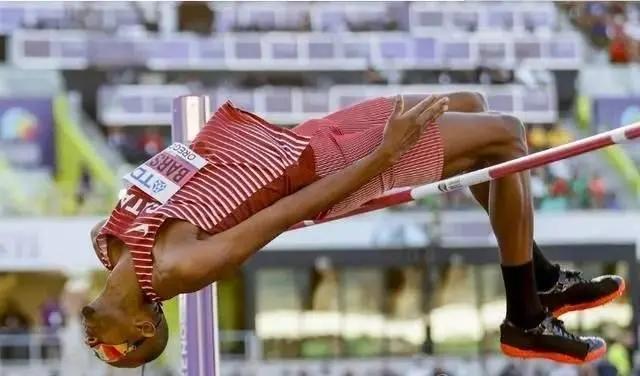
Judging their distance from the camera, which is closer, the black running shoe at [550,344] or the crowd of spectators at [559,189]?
the black running shoe at [550,344]

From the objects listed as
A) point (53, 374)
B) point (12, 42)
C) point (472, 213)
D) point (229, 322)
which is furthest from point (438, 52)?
point (53, 374)

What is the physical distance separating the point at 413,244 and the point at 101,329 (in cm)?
1187

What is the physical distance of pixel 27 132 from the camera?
1502 centimetres

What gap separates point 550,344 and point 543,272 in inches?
9.7

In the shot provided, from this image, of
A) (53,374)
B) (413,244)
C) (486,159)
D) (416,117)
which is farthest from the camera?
(413,244)

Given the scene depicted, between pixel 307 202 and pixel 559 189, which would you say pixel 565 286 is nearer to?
pixel 307 202

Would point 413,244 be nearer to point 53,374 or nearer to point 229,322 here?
point 229,322

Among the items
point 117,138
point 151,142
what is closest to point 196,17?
point 117,138

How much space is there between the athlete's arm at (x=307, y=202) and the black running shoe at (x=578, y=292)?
83 centimetres

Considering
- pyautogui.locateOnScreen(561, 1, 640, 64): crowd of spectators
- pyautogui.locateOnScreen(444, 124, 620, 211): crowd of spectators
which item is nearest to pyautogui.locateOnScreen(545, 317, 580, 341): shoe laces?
pyautogui.locateOnScreen(444, 124, 620, 211): crowd of spectators

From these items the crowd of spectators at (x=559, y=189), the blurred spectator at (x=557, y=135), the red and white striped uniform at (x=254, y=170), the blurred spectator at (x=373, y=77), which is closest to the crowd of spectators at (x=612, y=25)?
the blurred spectator at (x=557, y=135)

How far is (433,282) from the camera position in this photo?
14961 mm

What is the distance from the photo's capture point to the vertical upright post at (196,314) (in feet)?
11.2

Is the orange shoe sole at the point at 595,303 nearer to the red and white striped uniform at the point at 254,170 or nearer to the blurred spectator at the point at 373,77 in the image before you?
the red and white striped uniform at the point at 254,170
